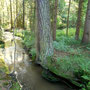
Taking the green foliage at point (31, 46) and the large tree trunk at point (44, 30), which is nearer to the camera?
the large tree trunk at point (44, 30)

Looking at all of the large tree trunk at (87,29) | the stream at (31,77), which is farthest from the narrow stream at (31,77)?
the large tree trunk at (87,29)

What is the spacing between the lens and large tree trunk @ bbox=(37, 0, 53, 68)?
5.95 m

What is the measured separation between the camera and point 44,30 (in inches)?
241

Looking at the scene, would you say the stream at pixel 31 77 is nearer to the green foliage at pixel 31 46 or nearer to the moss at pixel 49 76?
the moss at pixel 49 76

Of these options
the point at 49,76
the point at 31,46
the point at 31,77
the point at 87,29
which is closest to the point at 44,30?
the point at 49,76

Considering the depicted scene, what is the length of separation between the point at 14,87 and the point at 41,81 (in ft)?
7.35

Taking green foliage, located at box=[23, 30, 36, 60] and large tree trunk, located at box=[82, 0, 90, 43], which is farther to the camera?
green foliage, located at box=[23, 30, 36, 60]

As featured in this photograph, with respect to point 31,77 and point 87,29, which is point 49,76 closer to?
point 31,77

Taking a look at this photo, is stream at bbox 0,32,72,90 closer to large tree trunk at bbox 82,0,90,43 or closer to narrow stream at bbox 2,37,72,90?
narrow stream at bbox 2,37,72,90

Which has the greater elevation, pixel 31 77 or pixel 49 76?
pixel 49 76

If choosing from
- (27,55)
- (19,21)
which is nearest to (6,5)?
(19,21)

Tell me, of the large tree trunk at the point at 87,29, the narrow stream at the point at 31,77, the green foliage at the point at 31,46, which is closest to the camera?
the narrow stream at the point at 31,77

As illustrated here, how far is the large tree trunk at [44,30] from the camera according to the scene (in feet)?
19.5

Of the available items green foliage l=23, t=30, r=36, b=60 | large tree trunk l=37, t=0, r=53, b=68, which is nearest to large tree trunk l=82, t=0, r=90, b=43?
large tree trunk l=37, t=0, r=53, b=68
